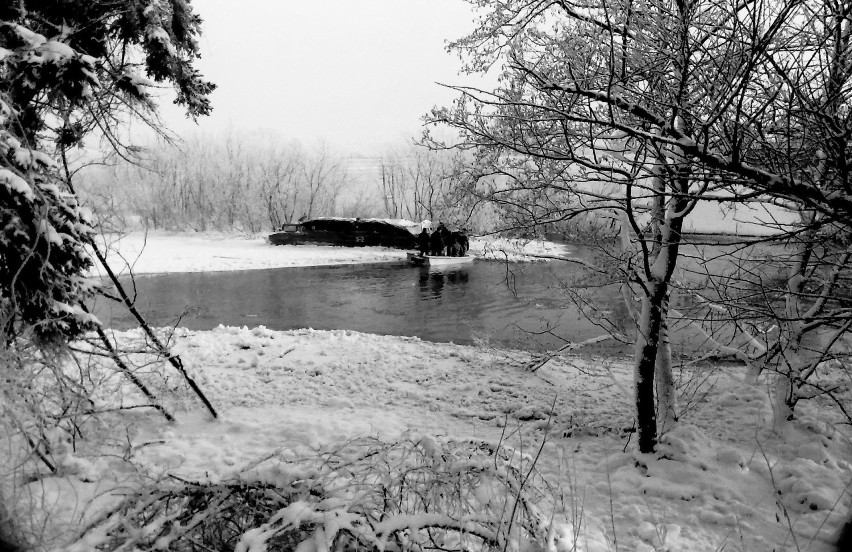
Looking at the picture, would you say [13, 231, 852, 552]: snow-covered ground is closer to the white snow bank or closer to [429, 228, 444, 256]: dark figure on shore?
the white snow bank

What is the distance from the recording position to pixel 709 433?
7.24 metres

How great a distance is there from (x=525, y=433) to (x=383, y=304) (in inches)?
498

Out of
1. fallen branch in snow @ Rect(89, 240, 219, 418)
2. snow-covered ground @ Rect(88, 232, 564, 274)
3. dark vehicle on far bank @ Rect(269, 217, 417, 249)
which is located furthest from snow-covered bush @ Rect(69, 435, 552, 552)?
dark vehicle on far bank @ Rect(269, 217, 417, 249)

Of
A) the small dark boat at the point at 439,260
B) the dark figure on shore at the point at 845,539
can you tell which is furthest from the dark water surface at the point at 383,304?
the dark figure on shore at the point at 845,539

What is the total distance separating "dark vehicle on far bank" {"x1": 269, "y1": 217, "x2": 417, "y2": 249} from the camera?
3869cm

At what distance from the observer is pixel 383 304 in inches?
767

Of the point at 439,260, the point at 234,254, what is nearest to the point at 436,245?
the point at 439,260

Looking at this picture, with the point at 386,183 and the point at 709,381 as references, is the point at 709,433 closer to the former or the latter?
the point at 709,381

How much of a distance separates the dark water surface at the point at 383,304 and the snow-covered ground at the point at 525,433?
2.39 meters

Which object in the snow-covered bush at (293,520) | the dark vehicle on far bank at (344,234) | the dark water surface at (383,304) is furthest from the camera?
the dark vehicle on far bank at (344,234)

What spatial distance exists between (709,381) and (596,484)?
5182 mm

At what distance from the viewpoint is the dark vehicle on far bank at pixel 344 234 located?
38.7 metres

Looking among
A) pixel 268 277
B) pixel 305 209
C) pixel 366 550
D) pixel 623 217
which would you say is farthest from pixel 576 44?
pixel 305 209

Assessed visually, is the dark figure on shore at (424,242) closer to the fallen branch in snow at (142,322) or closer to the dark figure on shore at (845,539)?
the fallen branch in snow at (142,322)
